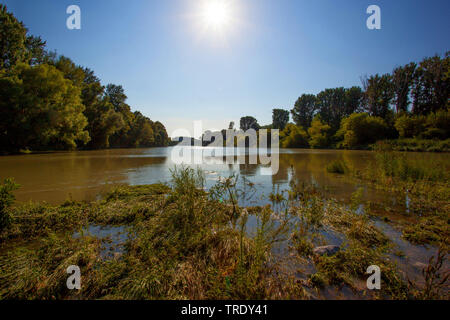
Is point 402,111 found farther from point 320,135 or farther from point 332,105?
point 332,105

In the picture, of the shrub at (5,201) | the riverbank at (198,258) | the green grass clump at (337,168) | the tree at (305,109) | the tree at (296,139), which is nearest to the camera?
the riverbank at (198,258)

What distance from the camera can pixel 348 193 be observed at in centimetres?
665

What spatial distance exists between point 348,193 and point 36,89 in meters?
35.4

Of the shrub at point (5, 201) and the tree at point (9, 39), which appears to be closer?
the shrub at point (5, 201)

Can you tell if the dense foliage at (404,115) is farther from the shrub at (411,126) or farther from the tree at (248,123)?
the tree at (248,123)

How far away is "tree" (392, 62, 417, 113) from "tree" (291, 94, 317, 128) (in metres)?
29.9

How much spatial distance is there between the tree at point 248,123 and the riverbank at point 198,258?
9378 centimetres

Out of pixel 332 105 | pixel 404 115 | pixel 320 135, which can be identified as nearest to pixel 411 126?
pixel 404 115

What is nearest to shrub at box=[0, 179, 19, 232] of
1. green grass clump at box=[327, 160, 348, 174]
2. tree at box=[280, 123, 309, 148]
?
green grass clump at box=[327, 160, 348, 174]

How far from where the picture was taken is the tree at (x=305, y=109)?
76000 millimetres

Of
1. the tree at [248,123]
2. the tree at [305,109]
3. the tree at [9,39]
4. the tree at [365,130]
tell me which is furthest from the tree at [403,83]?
the tree at [9,39]

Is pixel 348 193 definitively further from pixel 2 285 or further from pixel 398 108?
pixel 398 108

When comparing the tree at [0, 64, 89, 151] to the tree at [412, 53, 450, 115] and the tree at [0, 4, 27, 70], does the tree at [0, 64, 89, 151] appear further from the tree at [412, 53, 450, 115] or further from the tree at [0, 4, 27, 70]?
the tree at [412, 53, 450, 115]

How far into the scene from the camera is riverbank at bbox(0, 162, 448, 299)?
7.12ft
